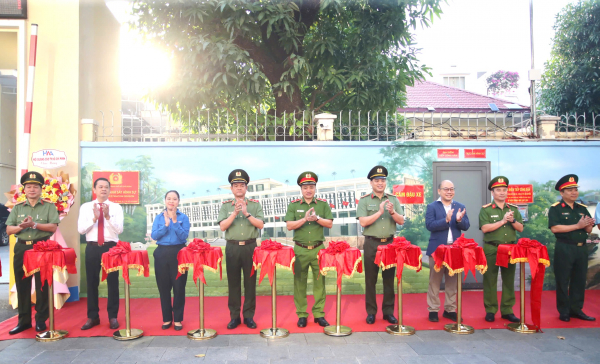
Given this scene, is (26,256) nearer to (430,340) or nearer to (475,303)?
(430,340)

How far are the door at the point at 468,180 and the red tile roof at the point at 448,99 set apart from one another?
390 inches

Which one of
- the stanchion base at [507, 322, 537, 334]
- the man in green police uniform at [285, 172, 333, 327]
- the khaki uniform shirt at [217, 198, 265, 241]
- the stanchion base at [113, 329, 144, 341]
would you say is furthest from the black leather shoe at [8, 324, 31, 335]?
the stanchion base at [507, 322, 537, 334]

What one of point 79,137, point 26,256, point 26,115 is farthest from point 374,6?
point 26,256

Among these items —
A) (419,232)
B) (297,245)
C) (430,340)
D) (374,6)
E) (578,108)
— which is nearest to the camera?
(430,340)

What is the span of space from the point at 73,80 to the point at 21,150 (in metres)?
1.23

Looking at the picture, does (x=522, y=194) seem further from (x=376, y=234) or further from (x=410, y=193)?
(x=376, y=234)

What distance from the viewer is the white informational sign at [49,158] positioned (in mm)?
5797

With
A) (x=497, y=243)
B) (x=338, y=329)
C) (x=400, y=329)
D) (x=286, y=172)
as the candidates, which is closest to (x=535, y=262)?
(x=497, y=243)

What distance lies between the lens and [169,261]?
4.92 meters

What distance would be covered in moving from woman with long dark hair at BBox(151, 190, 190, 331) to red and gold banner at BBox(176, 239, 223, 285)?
Result: 0.22 metres

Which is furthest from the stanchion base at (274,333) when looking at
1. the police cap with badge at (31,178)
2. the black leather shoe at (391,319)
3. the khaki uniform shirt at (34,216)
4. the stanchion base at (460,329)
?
the police cap with badge at (31,178)

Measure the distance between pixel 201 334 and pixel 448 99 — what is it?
1578 cm

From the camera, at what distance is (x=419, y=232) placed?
255 inches

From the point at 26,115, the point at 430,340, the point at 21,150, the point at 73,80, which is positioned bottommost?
the point at 430,340
